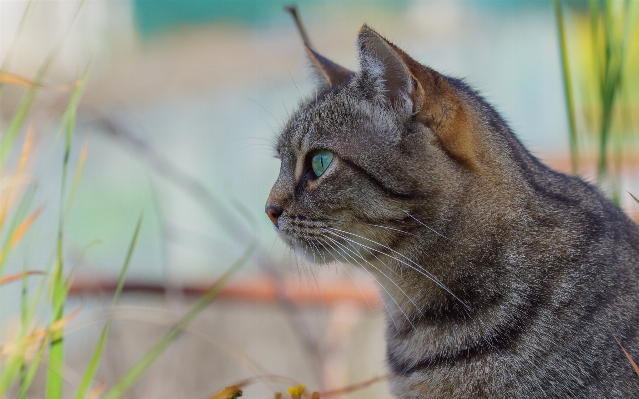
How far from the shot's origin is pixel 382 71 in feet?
4.32

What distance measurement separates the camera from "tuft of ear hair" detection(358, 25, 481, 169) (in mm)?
1234

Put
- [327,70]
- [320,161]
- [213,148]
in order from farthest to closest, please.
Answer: [213,148] < [327,70] < [320,161]

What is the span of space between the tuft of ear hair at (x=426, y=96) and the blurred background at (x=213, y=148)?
0.26m

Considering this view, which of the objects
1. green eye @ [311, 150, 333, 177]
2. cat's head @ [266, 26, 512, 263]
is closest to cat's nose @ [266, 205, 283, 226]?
cat's head @ [266, 26, 512, 263]

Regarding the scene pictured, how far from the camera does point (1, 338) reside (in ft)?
Answer: 6.06

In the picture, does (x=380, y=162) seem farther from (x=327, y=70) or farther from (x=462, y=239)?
(x=327, y=70)

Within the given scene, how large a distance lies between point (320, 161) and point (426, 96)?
30cm

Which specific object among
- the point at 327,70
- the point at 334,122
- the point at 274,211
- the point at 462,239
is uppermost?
→ the point at 327,70

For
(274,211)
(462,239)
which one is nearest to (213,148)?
(274,211)

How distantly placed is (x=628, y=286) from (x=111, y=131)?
1457 mm

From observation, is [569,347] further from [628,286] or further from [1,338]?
[1,338]

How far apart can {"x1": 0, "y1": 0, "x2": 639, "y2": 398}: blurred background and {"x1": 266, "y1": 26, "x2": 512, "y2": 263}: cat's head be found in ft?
0.67

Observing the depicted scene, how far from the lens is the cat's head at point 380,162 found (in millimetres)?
1271

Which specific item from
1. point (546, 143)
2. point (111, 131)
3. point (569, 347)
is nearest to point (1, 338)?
point (111, 131)
